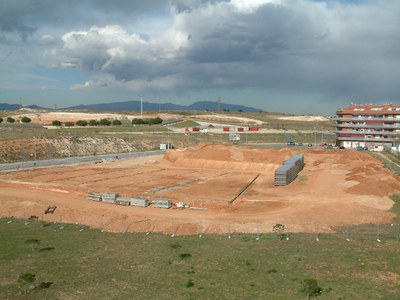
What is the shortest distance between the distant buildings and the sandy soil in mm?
35365

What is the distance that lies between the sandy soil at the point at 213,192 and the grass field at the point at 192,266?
12.8ft

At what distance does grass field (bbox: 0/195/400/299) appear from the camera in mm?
21641

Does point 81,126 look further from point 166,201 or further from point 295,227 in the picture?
point 295,227

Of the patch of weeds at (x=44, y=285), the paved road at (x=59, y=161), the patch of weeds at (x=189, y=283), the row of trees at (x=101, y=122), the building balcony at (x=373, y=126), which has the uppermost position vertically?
the building balcony at (x=373, y=126)

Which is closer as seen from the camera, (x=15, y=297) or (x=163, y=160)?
(x=15, y=297)

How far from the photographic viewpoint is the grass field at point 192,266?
2164 centimetres

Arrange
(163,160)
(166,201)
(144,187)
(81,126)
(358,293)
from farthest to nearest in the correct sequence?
(81,126)
(163,160)
(144,187)
(166,201)
(358,293)

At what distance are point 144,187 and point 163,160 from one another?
3178cm

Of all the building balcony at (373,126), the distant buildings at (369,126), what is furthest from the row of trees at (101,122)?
the building balcony at (373,126)

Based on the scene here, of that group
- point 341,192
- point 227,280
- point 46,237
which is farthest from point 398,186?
point 46,237

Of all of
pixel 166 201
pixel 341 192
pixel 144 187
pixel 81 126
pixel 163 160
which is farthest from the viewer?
pixel 81 126

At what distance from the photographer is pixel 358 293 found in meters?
21.1

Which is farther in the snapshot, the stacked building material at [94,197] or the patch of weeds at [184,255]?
the stacked building material at [94,197]

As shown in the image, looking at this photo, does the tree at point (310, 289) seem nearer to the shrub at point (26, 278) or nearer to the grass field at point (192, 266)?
the grass field at point (192, 266)
